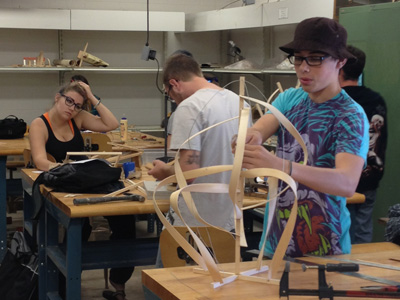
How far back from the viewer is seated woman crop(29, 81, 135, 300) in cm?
415

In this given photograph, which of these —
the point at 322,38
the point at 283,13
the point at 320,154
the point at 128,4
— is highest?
the point at 128,4

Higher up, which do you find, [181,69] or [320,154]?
[181,69]

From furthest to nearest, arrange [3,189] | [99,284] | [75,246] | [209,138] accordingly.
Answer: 1. [3,189]
2. [99,284]
3. [75,246]
4. [209,138]

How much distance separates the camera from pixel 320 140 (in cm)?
201

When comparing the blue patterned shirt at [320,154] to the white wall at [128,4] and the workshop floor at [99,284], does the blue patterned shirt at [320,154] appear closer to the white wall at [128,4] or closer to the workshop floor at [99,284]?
the workshop floor at [99,284]

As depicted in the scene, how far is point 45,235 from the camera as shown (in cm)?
370

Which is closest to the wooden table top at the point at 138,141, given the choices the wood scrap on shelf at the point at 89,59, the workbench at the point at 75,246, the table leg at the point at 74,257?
the wood scrap on shelf at the point at 89,59

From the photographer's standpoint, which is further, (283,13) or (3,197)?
(283,13)

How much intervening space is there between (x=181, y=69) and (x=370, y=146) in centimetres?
118

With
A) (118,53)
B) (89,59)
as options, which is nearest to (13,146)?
(89,59)

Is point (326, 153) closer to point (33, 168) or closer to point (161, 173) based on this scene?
point (161, 173)

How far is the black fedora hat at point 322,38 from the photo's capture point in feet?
6.37

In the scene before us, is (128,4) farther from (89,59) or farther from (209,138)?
(209,138)

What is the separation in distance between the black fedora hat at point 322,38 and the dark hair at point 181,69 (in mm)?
1091
